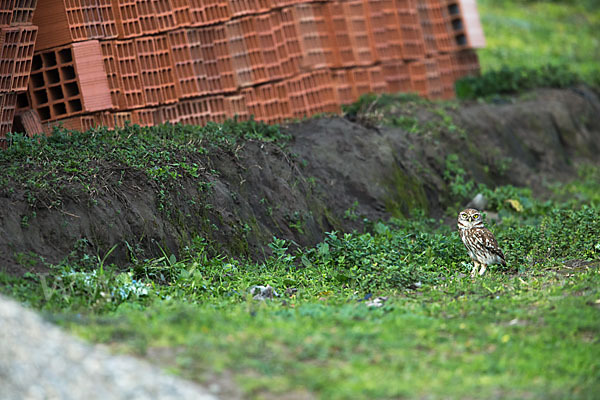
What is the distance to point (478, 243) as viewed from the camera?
10.5m

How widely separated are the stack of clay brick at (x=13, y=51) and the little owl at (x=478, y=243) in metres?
6.97

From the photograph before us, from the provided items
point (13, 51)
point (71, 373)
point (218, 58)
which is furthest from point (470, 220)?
point (13, 51)

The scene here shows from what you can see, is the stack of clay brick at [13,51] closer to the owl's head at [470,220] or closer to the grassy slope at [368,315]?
the grassy slope at [368,315]

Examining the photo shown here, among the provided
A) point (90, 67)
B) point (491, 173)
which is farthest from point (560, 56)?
point (90, 67)

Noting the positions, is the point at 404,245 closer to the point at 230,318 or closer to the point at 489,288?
the point at 489,288

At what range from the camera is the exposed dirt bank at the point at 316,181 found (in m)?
9.83

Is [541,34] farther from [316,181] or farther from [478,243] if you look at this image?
[478,243]

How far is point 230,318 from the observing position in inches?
296

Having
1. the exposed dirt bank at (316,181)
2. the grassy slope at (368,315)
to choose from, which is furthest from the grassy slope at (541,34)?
the grassy slope at (368,315)

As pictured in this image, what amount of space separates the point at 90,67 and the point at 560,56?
64.7 ft

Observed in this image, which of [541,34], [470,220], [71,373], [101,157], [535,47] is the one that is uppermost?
[541,34]

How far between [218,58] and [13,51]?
4.01 metres

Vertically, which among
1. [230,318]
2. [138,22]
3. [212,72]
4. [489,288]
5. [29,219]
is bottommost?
[489,288]

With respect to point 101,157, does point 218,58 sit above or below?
above
